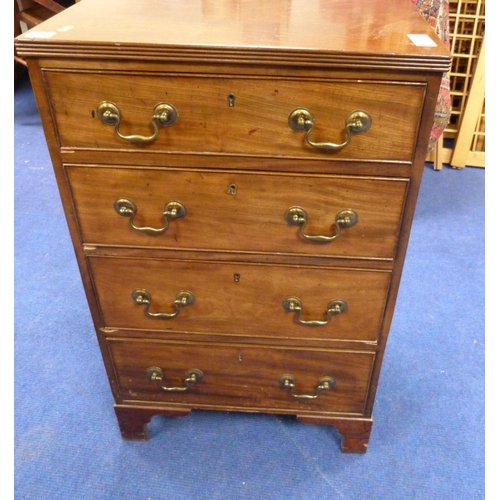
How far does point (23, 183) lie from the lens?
228 cm

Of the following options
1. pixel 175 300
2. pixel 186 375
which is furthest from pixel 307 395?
pixel 175 300

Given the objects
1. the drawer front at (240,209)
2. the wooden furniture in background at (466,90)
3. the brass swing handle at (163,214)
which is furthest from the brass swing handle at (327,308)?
the wooden furniture in background at (466,90)

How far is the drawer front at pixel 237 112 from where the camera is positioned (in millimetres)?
749

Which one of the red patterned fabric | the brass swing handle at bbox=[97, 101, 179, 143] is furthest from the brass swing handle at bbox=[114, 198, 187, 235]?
the red patterned fabric

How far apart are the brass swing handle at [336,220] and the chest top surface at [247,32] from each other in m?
0.25

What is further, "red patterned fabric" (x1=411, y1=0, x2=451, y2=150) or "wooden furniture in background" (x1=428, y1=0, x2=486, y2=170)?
"wooden furniture in background" (x1=428, y1=0, x2=486, y2=170)

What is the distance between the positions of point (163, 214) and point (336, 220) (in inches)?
12.1

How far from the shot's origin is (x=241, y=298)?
991mm

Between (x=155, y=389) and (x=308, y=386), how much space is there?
1.18 ft

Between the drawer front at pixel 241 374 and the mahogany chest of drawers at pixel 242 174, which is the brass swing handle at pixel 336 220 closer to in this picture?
the mahogany chest of drawers at pixel 242 174

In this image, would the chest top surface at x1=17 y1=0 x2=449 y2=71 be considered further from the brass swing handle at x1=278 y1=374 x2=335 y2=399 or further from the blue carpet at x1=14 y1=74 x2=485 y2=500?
the blue carpet at x1=14 y1=74 x2=485 y2=500

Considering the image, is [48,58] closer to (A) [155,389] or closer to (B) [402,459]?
(A) [155,389]

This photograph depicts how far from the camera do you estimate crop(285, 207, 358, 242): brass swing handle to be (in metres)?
0.86
